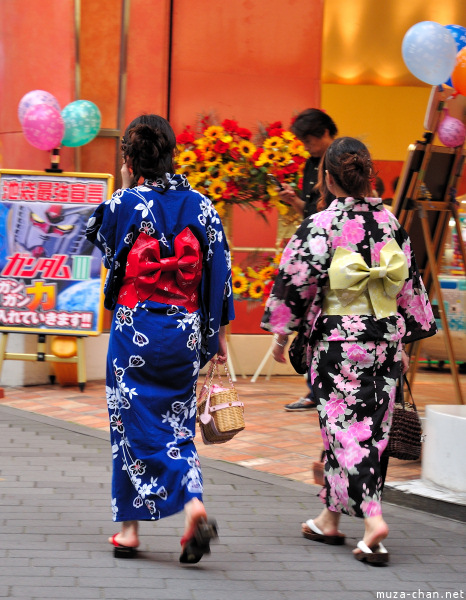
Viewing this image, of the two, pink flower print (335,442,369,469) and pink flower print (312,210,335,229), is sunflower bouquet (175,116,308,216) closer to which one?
pink flower print (312,210,335,229)

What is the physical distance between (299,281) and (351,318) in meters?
0.28

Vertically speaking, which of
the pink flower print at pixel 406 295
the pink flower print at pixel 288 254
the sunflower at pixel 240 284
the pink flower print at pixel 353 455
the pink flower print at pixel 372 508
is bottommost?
the pink flower print at pixel 372 508

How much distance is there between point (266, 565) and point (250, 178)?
14.8 feet

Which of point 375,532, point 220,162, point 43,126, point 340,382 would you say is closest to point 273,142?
point 220,162

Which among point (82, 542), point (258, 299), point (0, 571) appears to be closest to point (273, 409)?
point (258, 299)

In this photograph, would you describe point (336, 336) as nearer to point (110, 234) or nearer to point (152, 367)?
point (152, 367)

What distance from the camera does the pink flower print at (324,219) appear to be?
4.40 meters

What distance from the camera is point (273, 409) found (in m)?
7.78

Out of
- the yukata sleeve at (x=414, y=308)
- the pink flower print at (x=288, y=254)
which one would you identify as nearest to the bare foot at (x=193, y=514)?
the pink flower print at (x=288, y=254)

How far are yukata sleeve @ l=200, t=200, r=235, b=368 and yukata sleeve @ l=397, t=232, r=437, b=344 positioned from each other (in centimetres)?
82

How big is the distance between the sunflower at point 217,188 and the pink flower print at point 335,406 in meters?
4.02

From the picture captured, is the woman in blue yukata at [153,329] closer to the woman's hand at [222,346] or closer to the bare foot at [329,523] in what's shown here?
the woman's hand at [222,346]

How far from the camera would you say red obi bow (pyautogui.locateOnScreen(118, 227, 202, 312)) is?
4109mm

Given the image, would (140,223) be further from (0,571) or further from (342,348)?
(0,571)
